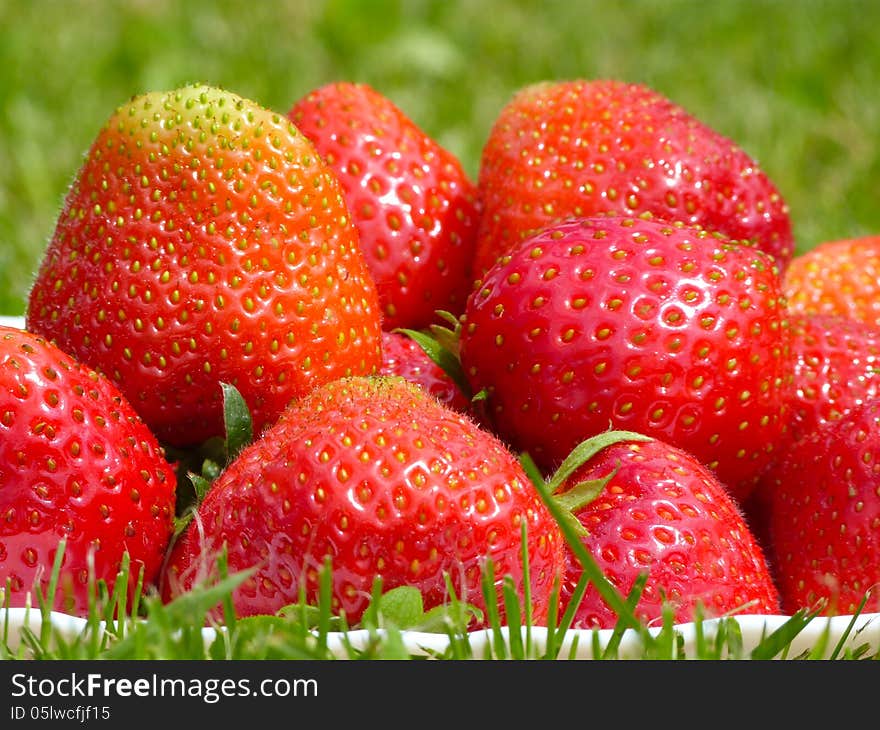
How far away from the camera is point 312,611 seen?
1.18 meters

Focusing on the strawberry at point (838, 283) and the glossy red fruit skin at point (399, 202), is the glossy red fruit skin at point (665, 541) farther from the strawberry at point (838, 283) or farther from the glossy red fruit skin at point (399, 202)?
the strawberry at point (838, 283)

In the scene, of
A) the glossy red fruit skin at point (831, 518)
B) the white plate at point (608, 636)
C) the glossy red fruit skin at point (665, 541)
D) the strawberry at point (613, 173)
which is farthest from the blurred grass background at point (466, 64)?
the white plate at point (608, 636)

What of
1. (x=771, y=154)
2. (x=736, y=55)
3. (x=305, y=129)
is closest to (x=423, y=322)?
(x=305, y=129)

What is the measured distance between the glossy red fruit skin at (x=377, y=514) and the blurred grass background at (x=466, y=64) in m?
2.22

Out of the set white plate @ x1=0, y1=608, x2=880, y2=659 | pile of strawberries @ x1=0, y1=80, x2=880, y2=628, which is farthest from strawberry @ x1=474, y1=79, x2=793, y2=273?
white plate @ x1=0, y1=608, x2=880, y2=659

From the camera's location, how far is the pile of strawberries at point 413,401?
121cm

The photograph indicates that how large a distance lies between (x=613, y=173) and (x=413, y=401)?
531mm

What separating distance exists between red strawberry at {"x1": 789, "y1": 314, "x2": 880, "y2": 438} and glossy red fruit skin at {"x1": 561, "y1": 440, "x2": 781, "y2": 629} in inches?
11.8

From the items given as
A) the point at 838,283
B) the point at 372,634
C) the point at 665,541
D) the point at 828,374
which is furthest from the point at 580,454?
the point at 838,283

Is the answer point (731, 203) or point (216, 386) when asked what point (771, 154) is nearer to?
point (731, 203)

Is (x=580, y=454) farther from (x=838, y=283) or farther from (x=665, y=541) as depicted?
(x=838, y=283)

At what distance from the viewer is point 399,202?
1.75 meters
